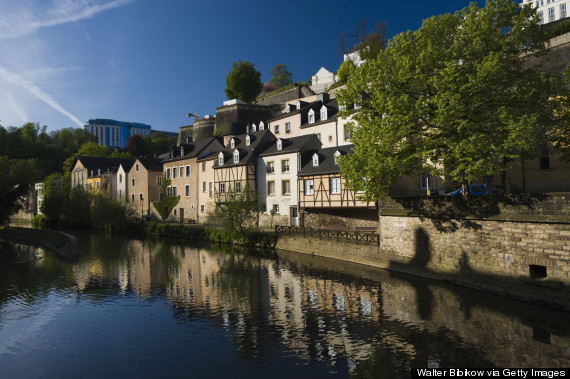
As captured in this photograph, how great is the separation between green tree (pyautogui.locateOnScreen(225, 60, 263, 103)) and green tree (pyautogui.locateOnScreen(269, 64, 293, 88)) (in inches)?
930

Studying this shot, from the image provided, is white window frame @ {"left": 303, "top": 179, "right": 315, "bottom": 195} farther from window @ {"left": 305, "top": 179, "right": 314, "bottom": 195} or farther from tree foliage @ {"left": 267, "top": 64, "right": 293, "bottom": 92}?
tree foliage @ {"left": 267, "top": 64, "right": 293, "bottom": 92}

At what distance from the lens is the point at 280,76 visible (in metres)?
95.2

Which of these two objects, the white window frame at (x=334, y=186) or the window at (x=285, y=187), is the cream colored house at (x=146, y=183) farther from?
the white window frame at (x=334, y=186)

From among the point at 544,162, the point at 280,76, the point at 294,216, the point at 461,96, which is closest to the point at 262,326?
→ the point at 461,96

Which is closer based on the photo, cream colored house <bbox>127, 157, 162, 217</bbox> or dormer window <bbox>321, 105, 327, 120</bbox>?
dormer window <bbox>321, 105, 327, 120</bbox>

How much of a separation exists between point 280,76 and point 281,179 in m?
63.2

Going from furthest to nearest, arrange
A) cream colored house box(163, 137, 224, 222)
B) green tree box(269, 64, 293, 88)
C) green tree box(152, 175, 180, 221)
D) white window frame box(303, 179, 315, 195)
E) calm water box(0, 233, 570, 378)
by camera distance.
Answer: green tree box(269, 64, 293, 88) → green tree box(152, 175, 180, 221) → cream colored house box(163, 137, 224, 222) → white window frame box(303, 179, 315, 195) → calm water box(0, 233, 570, 378)

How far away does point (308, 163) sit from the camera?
117ft

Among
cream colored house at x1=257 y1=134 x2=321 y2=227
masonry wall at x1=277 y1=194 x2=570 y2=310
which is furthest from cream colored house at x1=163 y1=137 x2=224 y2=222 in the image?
masonry wall at x1=277 y1=194 x2=570 y2=310

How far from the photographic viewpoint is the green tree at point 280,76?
309 ft

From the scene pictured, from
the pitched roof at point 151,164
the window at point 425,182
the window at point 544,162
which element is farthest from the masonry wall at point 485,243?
the pitched roof at point 151,164

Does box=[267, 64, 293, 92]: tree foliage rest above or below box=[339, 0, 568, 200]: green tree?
above

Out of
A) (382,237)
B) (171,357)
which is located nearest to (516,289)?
(382,237)

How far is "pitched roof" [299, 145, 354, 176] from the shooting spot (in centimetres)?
3189
